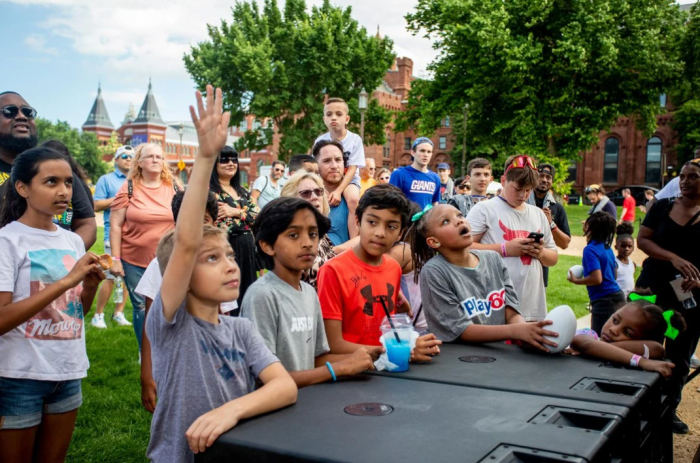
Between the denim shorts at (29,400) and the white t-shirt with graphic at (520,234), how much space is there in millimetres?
3019

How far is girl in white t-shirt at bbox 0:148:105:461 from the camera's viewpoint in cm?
247

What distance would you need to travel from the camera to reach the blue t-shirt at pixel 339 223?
495 centimetres

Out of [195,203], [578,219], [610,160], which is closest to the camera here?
[195,203]

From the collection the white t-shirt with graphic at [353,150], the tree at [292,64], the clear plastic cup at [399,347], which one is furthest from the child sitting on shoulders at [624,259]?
the tree at [292,64]

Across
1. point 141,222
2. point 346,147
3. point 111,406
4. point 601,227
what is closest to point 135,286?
point 141,222

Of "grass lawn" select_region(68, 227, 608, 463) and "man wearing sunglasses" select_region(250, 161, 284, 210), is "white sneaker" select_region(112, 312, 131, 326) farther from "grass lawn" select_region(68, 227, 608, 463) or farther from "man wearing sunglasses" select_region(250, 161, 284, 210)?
"man wearing sunglasses" select_region(250, 161, 284, 210)

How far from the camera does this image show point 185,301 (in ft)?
6.89

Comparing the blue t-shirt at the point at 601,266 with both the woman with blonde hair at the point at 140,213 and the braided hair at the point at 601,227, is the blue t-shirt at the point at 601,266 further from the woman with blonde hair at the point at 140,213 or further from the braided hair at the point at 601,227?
the woman with blonde hair at the point at 140,213

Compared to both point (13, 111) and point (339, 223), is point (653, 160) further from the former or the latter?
point (13, 111)

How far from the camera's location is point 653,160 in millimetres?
53719

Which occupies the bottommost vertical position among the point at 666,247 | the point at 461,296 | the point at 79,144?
the point at 461,296

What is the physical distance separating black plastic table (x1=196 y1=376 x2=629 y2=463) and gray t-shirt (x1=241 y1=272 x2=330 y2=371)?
15.3 inches

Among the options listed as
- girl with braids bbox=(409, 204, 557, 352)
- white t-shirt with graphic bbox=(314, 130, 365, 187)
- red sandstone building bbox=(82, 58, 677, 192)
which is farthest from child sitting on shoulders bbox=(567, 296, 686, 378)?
red sandstone building bbox=(82, 58, 677, 192)

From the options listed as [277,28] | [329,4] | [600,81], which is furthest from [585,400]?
[329,4]
